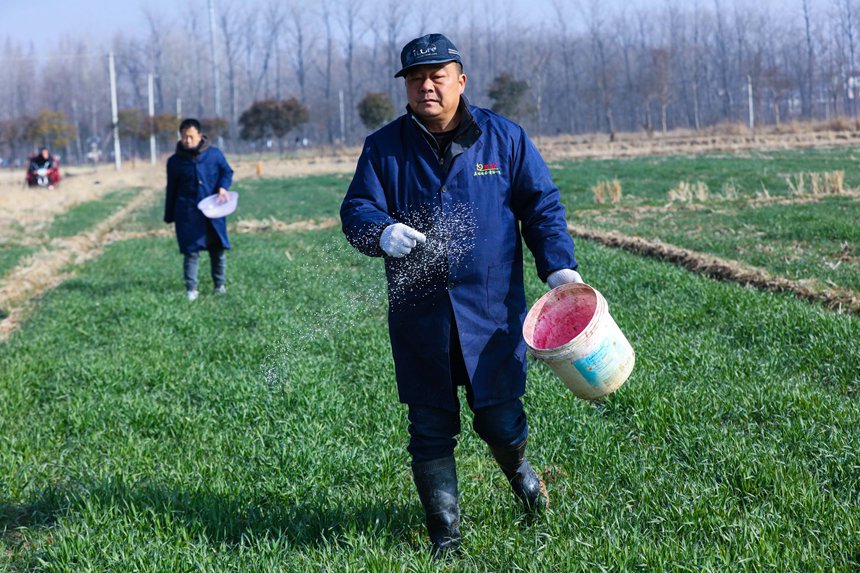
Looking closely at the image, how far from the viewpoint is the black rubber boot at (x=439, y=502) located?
3.28 meters

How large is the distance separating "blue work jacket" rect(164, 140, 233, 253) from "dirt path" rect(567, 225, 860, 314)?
211 inches

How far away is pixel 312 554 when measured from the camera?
3.21 metres

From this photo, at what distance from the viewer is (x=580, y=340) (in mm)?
3047

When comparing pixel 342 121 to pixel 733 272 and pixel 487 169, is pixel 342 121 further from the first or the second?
pixel 487 169

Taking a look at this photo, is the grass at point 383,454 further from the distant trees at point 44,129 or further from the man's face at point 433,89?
the distant trees at point 44,129

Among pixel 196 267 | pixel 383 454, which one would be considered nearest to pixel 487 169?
pixel 383 454

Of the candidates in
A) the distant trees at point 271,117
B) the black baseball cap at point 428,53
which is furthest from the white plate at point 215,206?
the distant trees at point 271,117

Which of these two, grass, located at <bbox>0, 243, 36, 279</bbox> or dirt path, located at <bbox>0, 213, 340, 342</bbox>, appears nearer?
dirt path, located at <bbox>0, 213, 340, 342</bbox>

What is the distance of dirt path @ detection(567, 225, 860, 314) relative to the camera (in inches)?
288

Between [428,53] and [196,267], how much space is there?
6.91 m

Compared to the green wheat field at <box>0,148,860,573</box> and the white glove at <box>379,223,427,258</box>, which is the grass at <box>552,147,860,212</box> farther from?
the white glove at <box>379,223,427,258</box>

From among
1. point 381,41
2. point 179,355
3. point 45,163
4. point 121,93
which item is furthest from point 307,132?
point 179,355

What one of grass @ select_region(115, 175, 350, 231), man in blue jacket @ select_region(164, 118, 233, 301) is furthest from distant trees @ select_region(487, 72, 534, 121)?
man in blue jacket @ select_region(164, 118, 233, 301)

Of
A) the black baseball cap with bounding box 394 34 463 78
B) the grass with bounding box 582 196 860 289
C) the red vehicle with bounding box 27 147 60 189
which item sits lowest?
the grass with bounding box 582 196 860 289
